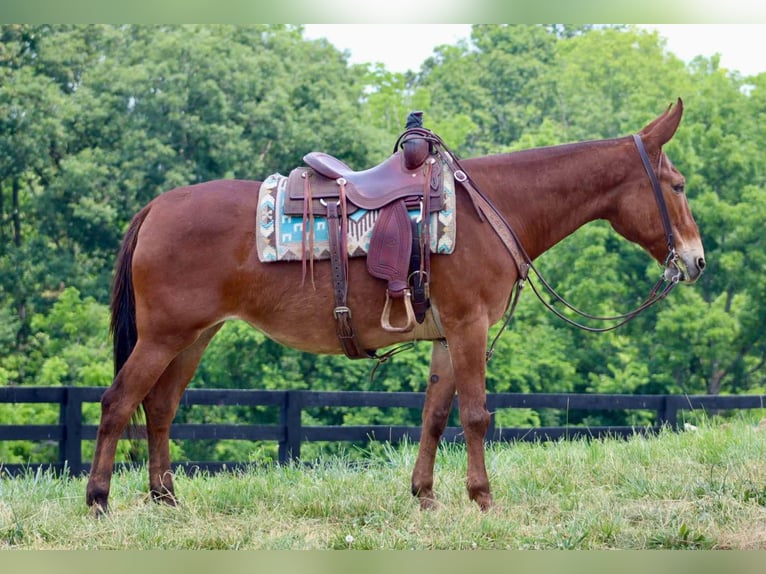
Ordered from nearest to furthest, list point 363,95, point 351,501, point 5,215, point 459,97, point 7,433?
point 351,501, point 7,433, point 5,215, point 363,95, point 459,97

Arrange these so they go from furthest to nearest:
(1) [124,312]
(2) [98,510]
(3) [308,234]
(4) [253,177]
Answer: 1. (4) [253,177]
2. (1) [124,312]
3. (3) [308,234]
4. (2) [98,510]

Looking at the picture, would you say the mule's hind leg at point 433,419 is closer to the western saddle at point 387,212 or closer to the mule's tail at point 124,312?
the western saddle at point 387,212

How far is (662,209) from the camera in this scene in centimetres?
638

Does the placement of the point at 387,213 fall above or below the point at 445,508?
above

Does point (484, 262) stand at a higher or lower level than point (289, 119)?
lower

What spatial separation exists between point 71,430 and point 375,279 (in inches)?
228

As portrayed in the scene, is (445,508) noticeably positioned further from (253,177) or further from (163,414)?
(253,177)

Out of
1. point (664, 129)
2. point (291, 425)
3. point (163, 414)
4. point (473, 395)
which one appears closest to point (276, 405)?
point (291, 425)

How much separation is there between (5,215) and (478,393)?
69.4 feet

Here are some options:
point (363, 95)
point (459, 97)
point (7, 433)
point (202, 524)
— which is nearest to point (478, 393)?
point (202, 524)

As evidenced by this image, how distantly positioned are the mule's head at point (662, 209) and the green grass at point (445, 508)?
1499 mm

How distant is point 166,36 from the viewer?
80.4ft

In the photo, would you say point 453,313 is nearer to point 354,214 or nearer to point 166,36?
point 354,214

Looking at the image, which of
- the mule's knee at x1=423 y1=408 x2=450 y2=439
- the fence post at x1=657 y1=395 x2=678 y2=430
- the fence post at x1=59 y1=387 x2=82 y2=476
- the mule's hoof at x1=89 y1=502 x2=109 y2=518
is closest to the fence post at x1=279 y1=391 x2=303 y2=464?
the fence post at x1=59 y1=387 x2=82 y2=476
